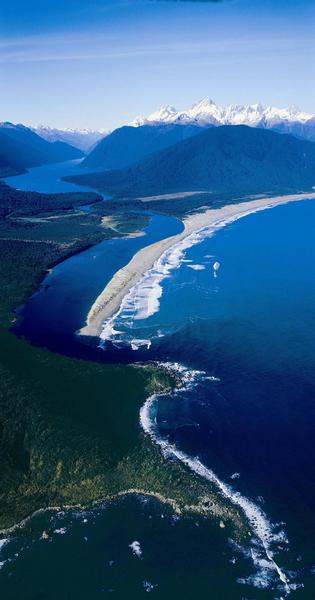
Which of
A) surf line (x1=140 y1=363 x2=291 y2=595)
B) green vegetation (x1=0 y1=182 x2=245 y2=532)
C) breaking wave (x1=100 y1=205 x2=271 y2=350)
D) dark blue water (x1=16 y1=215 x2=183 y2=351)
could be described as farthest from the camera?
dark blue water (x1=16 y1=215 x2=183 y2=351)

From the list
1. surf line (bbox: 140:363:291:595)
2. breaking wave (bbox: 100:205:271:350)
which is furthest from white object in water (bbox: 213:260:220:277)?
surf line (bbox: 140:363:291:595)

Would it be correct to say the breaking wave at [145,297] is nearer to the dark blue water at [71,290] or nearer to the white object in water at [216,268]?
the white object in water at [216,268]

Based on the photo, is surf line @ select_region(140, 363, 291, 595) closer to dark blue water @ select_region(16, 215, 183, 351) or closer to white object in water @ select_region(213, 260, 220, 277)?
dark blue water @ select_region(16, 215, 183, 351)

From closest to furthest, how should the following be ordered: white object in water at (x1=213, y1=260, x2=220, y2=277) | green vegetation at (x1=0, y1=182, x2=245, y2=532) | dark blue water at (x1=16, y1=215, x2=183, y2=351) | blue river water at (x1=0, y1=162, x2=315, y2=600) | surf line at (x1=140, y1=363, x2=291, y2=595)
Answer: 1. blue river water at (x1=0, y1=162, x2=315, y2=600)
2. surf line at (x1=140, y1=363, x2=291, y2=595)
3. green vegetation at (x1=0, y1=182, x2=245, y2=532)
4. dark blue water at (x1=16, y1=215, x2=183, y2=351)
5. white object in water at (x1=213, y1=260, x2=220, y2=277)

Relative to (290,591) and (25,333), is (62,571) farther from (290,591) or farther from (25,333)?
(25,333)

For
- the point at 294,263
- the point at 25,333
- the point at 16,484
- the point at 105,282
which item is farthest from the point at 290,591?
the point at 294,263

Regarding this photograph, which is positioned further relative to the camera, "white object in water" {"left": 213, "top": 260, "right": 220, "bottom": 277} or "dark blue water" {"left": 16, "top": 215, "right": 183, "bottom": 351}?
"white object in water" {"left": 213, "top": 260, "right": 220, "bottom": 277}
